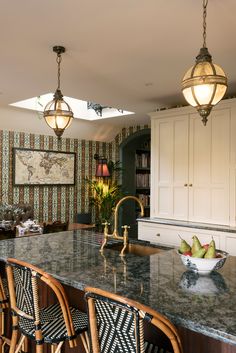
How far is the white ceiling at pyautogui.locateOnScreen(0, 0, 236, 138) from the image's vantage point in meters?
2.10

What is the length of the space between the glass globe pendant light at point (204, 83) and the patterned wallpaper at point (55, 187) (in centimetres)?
417

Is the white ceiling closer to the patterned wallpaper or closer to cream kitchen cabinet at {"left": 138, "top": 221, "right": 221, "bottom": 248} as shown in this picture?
the patterned wallpaper

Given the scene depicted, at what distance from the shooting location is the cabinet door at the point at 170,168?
4.43m

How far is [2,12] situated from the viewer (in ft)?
7.08

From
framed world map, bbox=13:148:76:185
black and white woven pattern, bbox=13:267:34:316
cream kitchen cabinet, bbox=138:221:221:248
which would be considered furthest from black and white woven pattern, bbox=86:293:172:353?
framed world map, bbox=13:148:76:185

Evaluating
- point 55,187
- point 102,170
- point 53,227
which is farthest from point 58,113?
point 102,170

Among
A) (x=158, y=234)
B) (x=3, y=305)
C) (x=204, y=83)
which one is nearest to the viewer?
(x=204, y=83)

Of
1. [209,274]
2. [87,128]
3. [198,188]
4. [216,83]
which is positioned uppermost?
[87,128]

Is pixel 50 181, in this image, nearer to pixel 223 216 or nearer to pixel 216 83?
pixel 223 216

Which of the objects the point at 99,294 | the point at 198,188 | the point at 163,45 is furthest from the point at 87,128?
the point at 99,294

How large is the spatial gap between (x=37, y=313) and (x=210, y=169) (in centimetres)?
303

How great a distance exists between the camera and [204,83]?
1.83m

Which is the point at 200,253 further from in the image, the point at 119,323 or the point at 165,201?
the point at 165,201

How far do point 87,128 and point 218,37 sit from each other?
4087 mm
